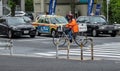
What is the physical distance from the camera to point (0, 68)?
13898 mm

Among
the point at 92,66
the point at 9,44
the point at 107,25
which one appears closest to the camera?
the point at 92,66

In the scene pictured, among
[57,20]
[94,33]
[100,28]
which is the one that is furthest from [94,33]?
[57,20]

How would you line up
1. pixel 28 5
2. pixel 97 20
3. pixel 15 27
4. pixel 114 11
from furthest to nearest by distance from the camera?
pixel 28 5 → pixel 114 11 → pixel 97 20 → pixel 15 27

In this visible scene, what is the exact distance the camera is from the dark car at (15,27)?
29.7 m

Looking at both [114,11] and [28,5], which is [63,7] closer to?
[114,11]

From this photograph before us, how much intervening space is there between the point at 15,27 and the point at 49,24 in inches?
132

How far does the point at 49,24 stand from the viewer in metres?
32.4

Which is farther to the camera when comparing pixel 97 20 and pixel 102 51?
pixel 97 20

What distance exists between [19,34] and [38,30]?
12.8 feet

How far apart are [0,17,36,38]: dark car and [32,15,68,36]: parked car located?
1.69 metres

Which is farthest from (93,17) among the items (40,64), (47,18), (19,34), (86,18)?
(40,64)

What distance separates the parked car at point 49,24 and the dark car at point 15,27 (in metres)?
1.69

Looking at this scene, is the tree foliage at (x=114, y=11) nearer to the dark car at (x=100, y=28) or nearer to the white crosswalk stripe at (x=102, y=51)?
the dark car at (x=100, y=28)

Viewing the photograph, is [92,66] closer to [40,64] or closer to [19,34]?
[40,64]
